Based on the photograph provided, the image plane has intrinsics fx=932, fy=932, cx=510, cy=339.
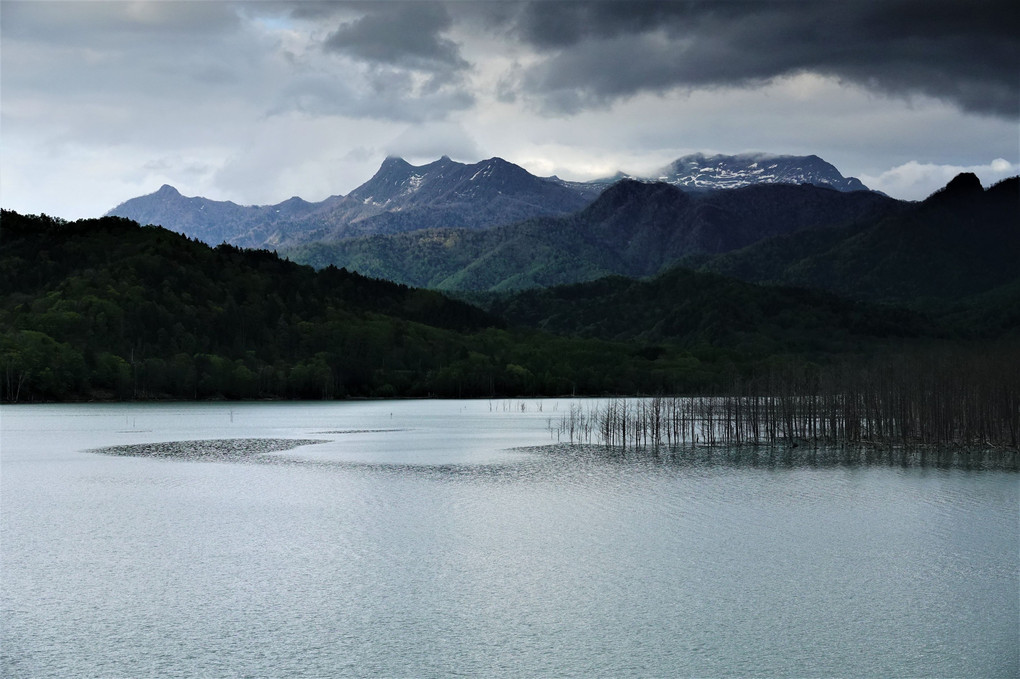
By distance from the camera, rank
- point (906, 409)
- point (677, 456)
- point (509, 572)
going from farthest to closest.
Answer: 1. point (906, 409)
2. point (677, 456)
3. point (509, 572)

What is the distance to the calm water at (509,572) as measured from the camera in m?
30.7

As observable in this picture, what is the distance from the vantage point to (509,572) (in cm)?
4197

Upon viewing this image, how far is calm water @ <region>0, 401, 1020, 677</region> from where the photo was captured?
30.7 m

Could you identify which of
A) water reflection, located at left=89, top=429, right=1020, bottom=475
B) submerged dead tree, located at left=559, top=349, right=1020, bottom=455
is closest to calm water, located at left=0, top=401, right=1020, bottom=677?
water reflection, located at left=89, top=429, right=1020, bottom=475

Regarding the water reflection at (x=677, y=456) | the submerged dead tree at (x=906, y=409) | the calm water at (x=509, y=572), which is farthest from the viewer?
the submerged dead tree at (x=906, y=409)

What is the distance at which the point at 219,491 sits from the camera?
67125 millimetres

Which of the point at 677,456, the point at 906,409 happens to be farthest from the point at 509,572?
the point at 906,409

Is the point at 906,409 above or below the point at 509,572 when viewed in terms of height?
above

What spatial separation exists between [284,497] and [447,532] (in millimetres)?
17767

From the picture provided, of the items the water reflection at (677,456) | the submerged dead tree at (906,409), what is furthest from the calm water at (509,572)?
the submerged dead tree at (906,409)

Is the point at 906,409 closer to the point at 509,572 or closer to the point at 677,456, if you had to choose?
the point at 677,456

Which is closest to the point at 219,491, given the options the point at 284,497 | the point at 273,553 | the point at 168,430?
the point at 284,497

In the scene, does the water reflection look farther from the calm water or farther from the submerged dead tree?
the calm water

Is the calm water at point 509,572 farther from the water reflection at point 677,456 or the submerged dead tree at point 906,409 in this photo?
the submerged dead tree at point 906,409
